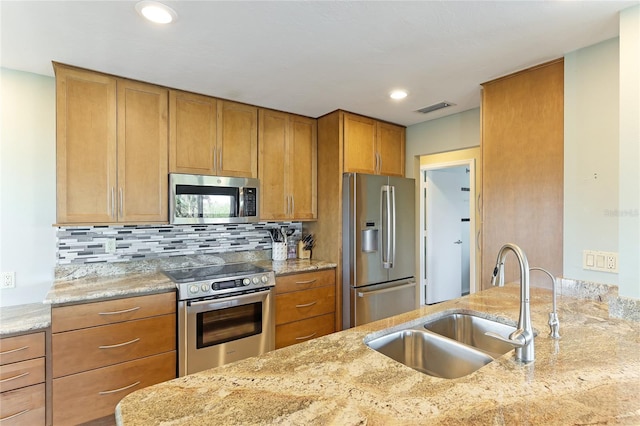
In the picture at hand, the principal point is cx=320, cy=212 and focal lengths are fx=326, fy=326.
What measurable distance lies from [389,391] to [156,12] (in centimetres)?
192

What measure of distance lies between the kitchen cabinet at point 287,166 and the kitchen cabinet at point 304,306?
652 mm

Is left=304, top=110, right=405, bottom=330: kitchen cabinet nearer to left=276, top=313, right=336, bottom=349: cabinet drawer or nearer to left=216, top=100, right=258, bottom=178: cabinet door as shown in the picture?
left=276, top=313, right=336, bottom=349: cabinet drawer

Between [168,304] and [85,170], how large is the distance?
110 cm

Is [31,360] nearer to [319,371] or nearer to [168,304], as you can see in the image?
[168,304]

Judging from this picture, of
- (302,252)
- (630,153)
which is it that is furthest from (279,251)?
(630,153)

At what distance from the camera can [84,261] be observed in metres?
2.51

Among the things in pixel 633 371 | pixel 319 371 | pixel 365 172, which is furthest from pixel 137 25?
pixel 633 371

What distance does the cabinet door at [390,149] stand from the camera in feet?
11.6

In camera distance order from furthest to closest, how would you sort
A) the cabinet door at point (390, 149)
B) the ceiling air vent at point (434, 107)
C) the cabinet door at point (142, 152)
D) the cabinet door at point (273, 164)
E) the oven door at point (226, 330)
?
1. the cabinet door at point (390, 149)
2. the cabinet door at point (273, 164)
3. the ceiling air vent at point (434, 107)
4. the cabinet door at point (142, 152)
5. the oven door at point (226, 330)

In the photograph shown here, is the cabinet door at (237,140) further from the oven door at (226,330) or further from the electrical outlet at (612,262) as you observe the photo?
the electrical outlet at (612,262)

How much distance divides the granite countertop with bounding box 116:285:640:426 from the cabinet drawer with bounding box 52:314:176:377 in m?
1.37

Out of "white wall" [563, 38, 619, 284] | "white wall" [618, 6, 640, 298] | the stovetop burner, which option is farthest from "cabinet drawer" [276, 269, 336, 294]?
"white wall" [618, 6, 640, 298]

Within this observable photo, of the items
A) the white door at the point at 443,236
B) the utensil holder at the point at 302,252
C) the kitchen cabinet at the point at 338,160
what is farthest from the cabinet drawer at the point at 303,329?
the white door at the point at 443,236

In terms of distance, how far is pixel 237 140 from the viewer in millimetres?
2947
